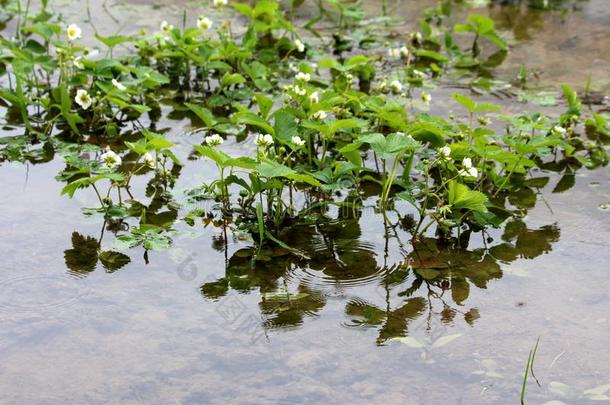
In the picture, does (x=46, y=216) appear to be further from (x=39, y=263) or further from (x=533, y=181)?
(x=533, y=181)

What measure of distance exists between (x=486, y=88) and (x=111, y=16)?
7.46 feet

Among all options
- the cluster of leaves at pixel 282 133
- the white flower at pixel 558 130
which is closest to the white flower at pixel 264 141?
the cluster of leaves at pixel 282 133

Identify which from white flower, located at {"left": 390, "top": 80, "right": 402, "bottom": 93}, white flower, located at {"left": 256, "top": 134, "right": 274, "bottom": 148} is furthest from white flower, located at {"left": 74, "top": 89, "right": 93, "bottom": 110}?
white flower, located at {"left": 390, "top": 80, "right": 402, "bottom": 93}

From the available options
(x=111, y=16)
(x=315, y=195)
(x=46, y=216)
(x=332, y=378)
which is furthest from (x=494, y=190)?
(x=111, y=16)

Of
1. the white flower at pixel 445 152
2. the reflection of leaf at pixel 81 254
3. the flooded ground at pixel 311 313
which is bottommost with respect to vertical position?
the reflection of leaf at pixel 81 254

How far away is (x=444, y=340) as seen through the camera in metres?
A: 2.33

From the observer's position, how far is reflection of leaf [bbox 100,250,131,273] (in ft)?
8.73

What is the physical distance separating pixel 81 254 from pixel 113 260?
0.38ft

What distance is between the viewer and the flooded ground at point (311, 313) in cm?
215

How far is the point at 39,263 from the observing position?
267 centimetres

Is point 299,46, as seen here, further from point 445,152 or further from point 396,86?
point 445,152

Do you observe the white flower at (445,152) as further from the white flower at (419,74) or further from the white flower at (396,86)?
the white flower at (419,74)

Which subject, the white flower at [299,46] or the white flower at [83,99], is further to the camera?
the white flower at [299,46]

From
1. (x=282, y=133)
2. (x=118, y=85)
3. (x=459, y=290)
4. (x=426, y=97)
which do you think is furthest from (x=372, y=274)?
(x=118, y=85)
